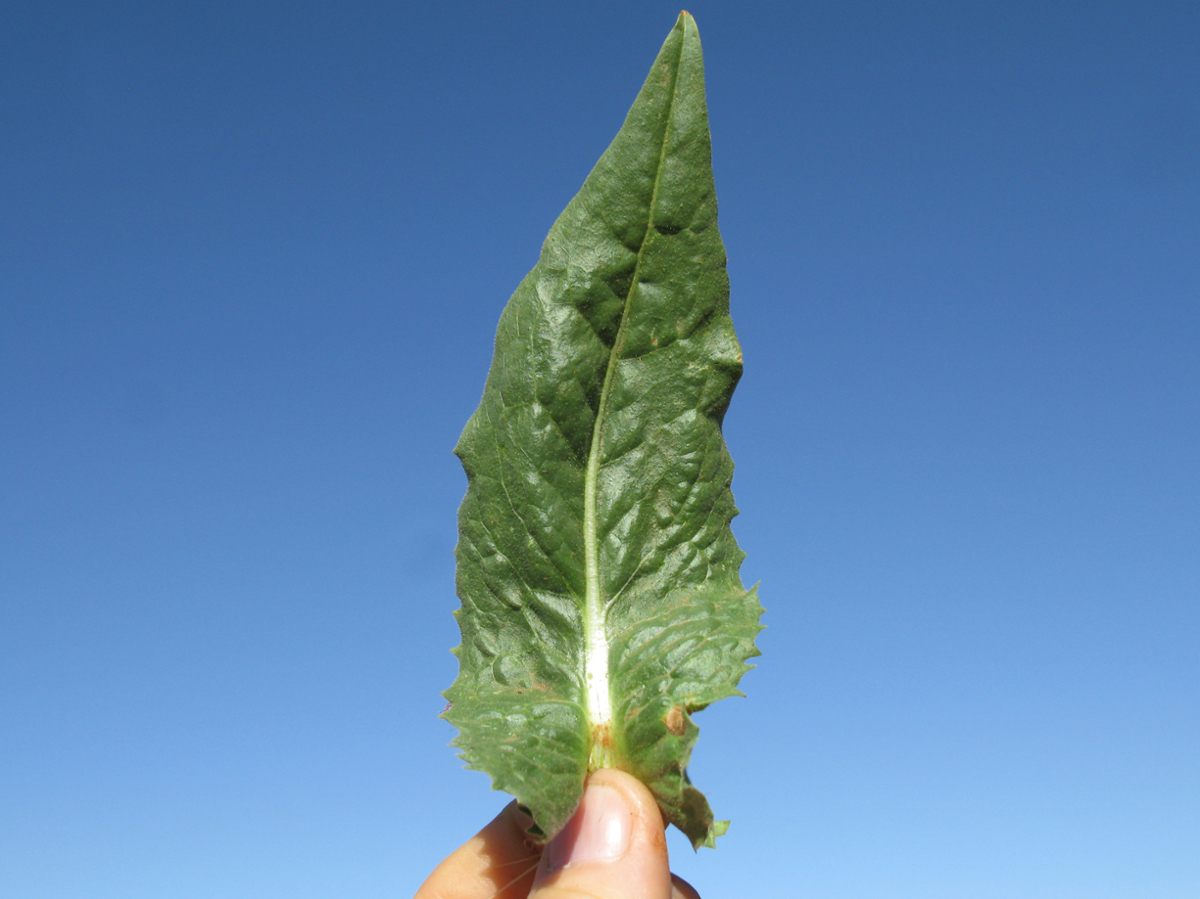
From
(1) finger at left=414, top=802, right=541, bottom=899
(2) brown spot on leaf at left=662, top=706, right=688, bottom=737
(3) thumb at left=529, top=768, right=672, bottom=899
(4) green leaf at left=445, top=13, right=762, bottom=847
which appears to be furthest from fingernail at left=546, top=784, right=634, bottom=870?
(1) finger at left=414, top=802, right=541, bottom=899

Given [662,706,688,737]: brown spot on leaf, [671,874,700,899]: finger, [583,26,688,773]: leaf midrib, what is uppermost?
[583,26,688,773]: leaf midrib

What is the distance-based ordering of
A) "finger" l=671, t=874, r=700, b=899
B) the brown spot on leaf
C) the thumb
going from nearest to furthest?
the brown spot on leaf → the thumb → "finger" l=671, t=874, r=700, b=899

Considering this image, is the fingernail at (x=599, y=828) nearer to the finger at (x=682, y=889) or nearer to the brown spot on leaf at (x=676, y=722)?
the brown spot on leaf at (x=676, y=722)

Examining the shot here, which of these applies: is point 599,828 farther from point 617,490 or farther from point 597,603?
point 617,490

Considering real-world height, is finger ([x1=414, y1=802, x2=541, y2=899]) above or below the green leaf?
below

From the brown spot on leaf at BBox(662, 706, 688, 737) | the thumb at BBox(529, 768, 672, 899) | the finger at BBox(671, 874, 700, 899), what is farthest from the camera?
the finger at BBox(671, 874, 700, 899)

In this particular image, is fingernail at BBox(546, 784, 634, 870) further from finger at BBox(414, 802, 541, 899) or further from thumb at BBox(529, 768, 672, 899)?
finger at BBox(414, 802, 541, 899)
